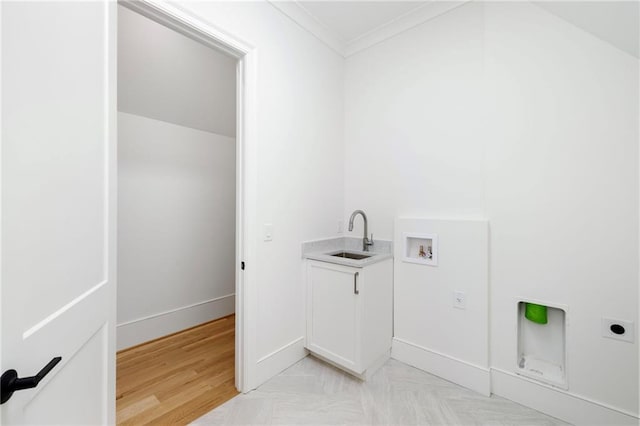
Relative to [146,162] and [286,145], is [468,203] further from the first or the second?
[146,162]

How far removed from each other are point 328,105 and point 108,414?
2399 millimetres

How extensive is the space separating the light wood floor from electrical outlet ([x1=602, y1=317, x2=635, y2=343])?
7.11 ft

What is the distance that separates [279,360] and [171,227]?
5.33 feet

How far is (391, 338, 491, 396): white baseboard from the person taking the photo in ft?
5.83

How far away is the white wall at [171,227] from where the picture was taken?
2357 mm

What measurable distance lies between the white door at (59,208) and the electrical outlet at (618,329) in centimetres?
235

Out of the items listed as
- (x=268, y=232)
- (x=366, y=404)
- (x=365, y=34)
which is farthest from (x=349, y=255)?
(x=365, y=34)

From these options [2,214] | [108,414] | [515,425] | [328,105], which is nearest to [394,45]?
[328,105]

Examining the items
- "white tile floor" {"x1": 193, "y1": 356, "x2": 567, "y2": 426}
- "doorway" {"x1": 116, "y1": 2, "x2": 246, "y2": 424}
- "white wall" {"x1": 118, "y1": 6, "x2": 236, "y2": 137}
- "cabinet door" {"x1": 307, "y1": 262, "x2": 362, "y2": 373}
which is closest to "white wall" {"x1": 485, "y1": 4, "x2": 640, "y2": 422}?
"white tile floor" {"x1": 193, "y1": 356, "x2": 567, "y2": 426}

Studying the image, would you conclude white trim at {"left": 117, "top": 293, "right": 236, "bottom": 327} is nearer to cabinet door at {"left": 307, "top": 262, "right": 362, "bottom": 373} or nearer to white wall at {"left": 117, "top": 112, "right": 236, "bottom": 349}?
white wall at {"left": 117, "top": 112, "right": 236, "bottom": 349}

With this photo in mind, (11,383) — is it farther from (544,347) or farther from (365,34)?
(365,34)

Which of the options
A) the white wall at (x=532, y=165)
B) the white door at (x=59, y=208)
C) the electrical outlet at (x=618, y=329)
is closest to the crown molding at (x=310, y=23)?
the white wall at (x=532, y=165)

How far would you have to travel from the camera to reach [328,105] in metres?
2.42

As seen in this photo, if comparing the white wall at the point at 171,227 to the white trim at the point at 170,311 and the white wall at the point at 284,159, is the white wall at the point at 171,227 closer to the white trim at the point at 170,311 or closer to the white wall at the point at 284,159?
the white trim at the point at 170,311
